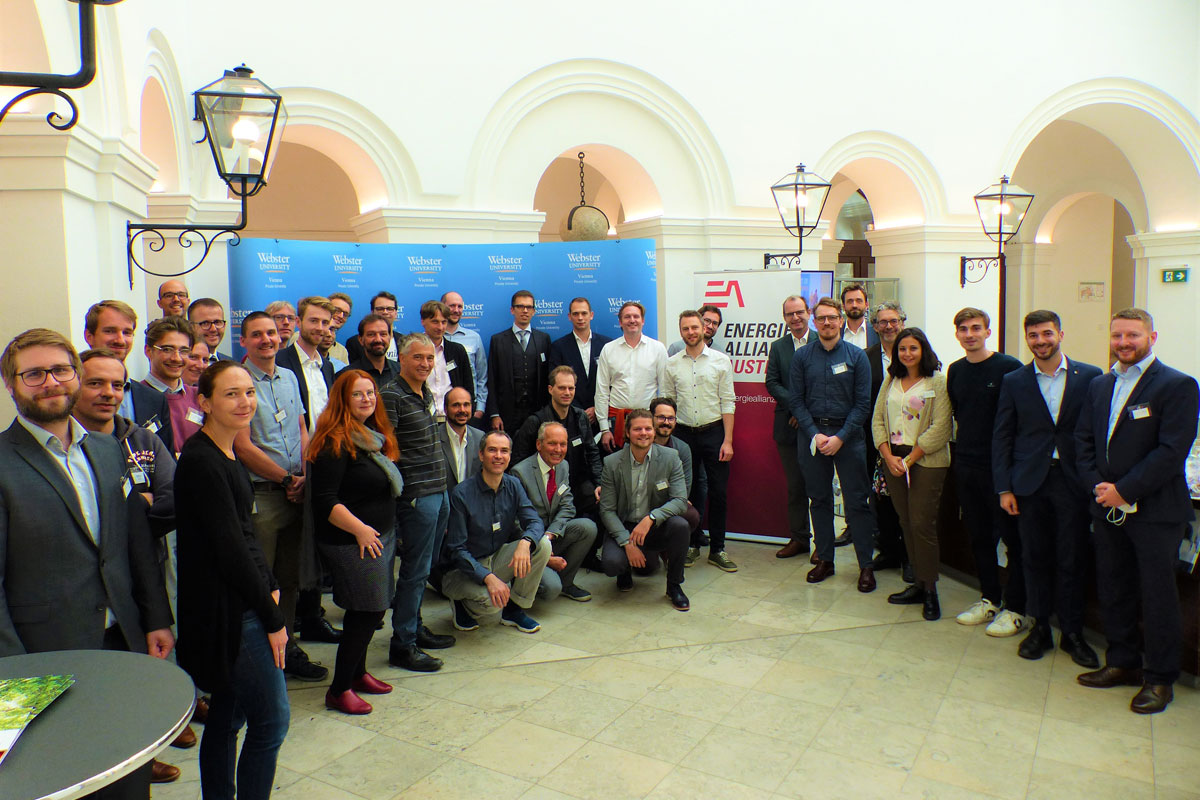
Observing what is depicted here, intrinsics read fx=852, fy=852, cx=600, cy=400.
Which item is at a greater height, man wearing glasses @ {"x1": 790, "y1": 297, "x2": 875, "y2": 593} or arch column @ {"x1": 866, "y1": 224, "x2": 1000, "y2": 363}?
arch column @ {"x1": 866, "y1": 224, "x2": 1000, "y2": 363}

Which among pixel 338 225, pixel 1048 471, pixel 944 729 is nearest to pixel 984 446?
pixel 1048 471

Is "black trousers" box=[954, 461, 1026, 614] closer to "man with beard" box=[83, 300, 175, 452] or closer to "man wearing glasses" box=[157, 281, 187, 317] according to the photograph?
"man with beard" box=[83, 300, 175, 452]

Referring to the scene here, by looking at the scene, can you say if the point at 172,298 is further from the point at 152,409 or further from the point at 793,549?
the point at 793,549

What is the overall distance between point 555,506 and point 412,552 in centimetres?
113

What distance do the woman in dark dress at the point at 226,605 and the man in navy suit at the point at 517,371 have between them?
355 centimetres

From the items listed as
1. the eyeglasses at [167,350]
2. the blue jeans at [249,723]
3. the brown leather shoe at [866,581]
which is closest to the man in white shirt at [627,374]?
the brown leather shoe at [866,581]

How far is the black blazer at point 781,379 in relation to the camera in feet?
18.3

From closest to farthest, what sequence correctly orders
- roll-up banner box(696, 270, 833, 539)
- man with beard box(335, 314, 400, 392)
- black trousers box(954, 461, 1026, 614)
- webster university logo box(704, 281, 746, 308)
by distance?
1. black trousers box(954, 461, 1026, 614)
2. man with beard box(335, 314, 400, 392)
3. roll-up banner box(696, 270, 833, 539)
4. webster university logo box(704, 281, 746, 308)

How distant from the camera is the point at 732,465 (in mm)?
6148

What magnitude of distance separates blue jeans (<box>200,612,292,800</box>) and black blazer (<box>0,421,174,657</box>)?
0.33 metres

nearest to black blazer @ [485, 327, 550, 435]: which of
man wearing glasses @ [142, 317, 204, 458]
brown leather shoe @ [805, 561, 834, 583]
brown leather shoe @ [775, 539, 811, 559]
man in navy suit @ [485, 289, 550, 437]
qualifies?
man in navy suit @ [485, 289, 550, 437]

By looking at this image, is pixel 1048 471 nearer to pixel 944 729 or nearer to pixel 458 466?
pixel 944 729

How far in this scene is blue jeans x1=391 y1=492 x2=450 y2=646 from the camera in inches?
152

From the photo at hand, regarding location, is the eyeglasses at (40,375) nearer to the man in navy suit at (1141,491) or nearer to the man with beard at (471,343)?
the man with beard at (471,343)
